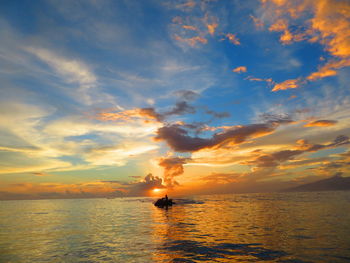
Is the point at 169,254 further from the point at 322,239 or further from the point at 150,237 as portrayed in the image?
the point at 322,239

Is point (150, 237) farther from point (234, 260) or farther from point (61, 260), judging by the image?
point (234, 260)

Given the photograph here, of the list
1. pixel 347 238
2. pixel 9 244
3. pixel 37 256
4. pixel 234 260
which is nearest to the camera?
pixel 234 260

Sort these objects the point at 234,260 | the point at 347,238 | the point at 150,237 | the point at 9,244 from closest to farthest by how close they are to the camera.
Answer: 1. the point at 234,260
2. the point at 347,238
3. the point at 9,244
4. the point at 150,237

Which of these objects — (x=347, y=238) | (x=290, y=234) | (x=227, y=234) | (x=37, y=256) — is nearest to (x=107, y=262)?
(x=37, y=256)

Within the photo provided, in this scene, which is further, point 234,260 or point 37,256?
point 37,256

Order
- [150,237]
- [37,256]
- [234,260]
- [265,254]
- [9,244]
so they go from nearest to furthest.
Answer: [234,260] → [265,254] → [37,256] → [9,244] → [150,237]

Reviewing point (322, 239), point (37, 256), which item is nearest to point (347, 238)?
point (322, 239)

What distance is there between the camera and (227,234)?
1324 inches

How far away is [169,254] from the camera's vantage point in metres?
24.1

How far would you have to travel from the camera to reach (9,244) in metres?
31.8

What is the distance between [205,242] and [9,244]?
90.9ft

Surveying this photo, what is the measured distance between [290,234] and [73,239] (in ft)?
106

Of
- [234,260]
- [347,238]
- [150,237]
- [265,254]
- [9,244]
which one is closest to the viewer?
[234,260]

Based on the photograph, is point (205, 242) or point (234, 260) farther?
point (205, 242)
